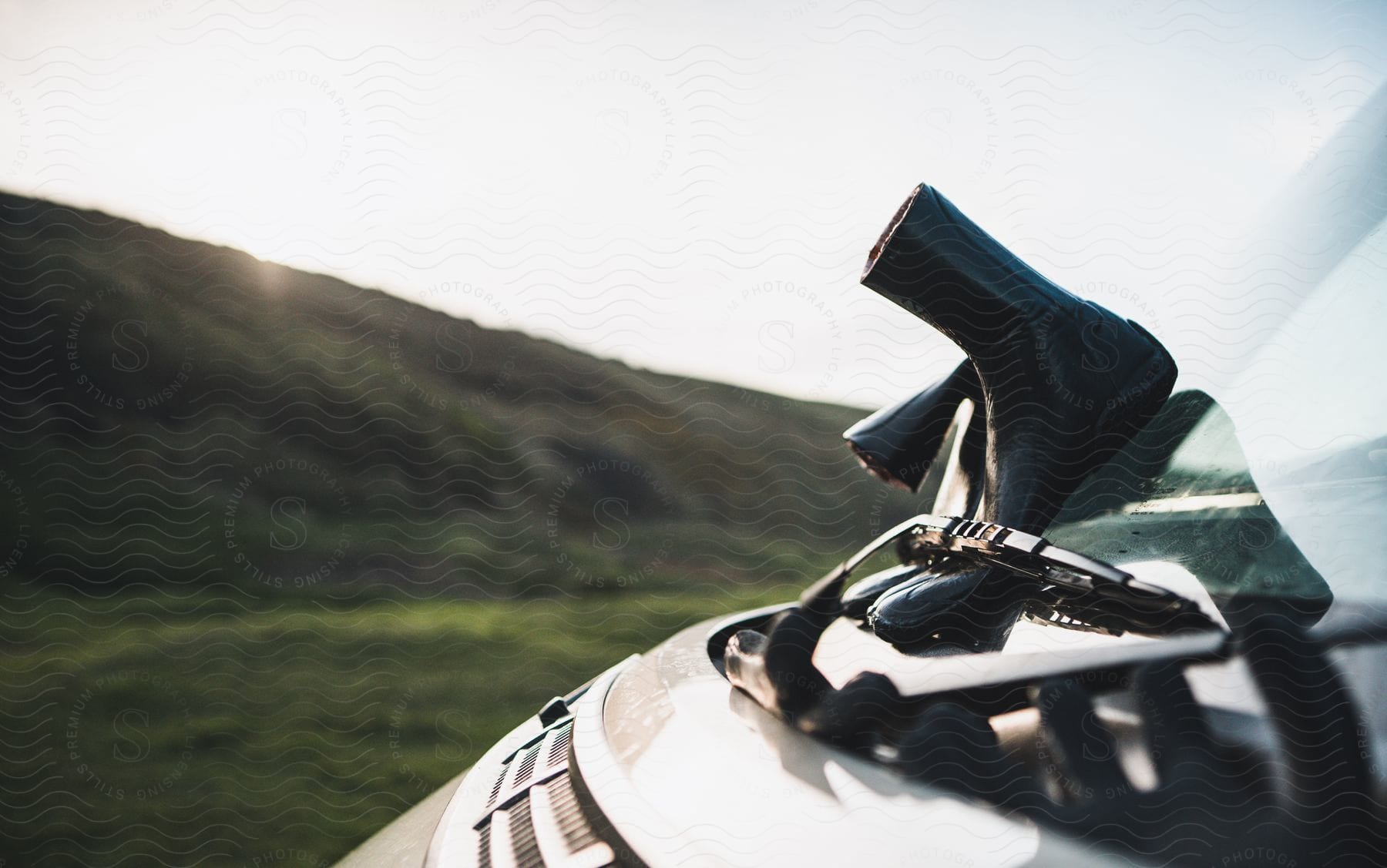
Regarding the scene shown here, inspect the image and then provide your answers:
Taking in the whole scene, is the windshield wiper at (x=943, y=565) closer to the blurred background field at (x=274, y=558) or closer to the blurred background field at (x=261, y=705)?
the blurred background field at (x=274, y=558)

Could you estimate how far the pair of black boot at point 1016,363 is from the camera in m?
0.99

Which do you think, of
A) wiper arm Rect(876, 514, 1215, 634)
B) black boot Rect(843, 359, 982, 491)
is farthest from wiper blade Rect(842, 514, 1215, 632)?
black boot Rect(843, 359, 982, 491)

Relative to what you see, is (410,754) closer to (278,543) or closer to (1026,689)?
(278,543)

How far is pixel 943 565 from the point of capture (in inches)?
40.0

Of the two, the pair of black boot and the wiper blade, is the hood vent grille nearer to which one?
the pair of black boot

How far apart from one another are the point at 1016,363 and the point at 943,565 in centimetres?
29

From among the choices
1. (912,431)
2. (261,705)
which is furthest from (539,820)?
(261,705)

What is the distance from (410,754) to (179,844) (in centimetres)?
64

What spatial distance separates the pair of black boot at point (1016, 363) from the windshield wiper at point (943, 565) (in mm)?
53

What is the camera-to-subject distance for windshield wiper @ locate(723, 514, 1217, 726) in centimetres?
79

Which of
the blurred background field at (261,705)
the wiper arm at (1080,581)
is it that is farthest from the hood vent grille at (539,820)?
the blurred background field at (261,705)

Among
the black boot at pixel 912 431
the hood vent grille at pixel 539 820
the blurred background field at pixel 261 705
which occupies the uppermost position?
the black boot at pixel 912 431

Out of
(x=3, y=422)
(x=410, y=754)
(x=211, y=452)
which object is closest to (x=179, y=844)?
(x=410, y=754)

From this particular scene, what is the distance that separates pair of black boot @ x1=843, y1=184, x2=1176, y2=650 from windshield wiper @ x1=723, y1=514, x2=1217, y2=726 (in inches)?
2.1
